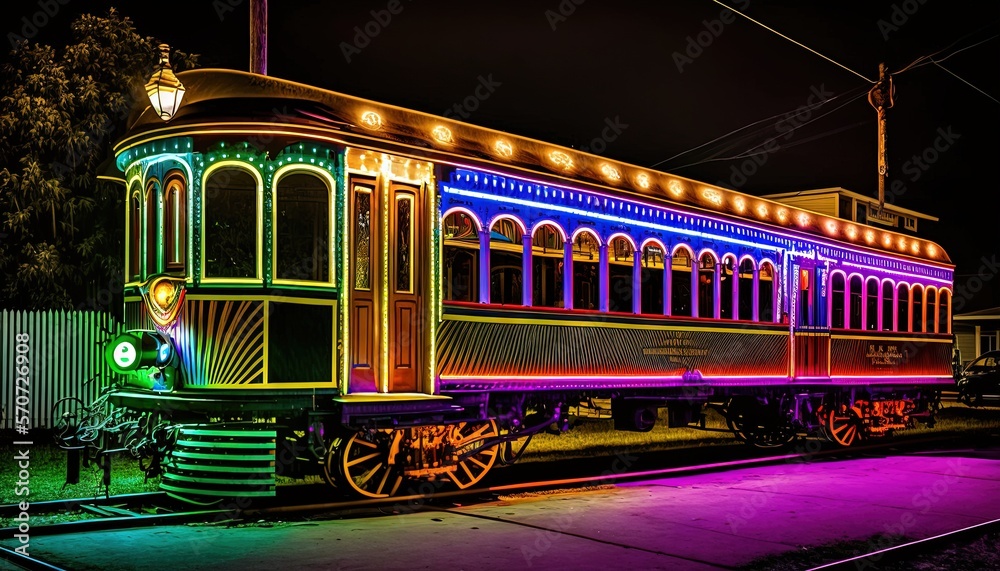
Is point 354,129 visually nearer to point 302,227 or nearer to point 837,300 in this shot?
point 302,227

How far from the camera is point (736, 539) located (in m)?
8.41

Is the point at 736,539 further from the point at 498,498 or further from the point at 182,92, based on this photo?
the point at 182,92

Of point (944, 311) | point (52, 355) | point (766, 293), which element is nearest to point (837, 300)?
point (766, 293)

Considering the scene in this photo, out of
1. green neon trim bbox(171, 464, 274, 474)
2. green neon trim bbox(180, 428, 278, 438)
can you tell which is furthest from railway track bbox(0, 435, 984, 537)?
green neon trim bbox(180, 428, 278, 438)

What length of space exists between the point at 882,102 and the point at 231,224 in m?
19.3

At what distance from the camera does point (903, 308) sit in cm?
1883

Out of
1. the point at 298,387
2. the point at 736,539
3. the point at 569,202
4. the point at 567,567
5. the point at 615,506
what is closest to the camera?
the point at 567,567

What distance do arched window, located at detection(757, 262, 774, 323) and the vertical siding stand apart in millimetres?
9363

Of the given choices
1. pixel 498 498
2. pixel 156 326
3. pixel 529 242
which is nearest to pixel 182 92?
pixel 156 326

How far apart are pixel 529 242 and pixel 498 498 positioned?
2.87 m

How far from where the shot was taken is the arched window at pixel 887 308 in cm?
1812

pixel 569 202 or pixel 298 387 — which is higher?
pixel 569 202

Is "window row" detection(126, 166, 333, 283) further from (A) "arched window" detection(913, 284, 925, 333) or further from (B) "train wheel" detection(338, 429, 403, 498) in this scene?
(A) "arched window" detection(913, 284, 925, 333)

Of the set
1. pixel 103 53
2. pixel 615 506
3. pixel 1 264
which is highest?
pixel 103 53
